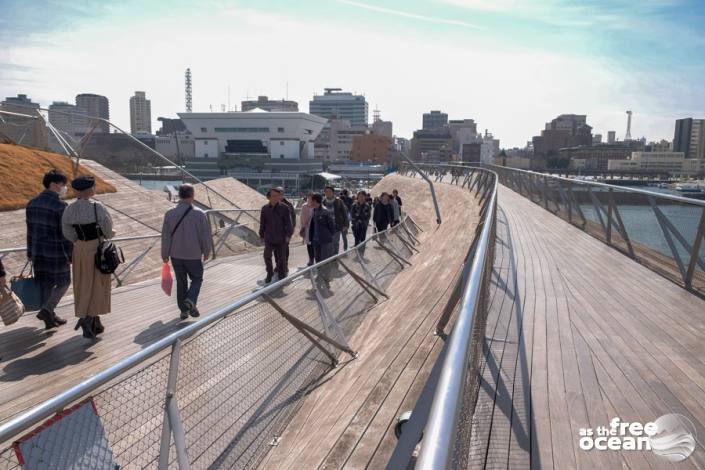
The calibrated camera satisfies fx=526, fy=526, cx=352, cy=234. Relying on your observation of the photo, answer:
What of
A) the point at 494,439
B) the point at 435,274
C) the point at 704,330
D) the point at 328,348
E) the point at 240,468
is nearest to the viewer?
the point at 494,439

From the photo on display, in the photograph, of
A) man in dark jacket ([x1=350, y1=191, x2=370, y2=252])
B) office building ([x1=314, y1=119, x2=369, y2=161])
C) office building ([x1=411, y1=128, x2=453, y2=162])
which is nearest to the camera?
man in dark jacket ([x1=350, y1=191, x2=370, y2=252])

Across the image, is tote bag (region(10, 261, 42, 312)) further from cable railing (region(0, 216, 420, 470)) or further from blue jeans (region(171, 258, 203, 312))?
cable railing (region(0, 216, 420, 470))

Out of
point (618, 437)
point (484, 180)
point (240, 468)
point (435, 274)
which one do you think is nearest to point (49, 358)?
point (240, 468)

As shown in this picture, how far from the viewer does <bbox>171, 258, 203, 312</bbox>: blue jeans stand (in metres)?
6.55

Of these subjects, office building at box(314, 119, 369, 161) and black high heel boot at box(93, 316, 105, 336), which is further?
office building at box(314, 119, 369, 161)

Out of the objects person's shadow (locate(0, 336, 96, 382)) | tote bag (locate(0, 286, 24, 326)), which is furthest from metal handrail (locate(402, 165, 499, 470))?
tote bag (locate(0, 286, 24, 326))

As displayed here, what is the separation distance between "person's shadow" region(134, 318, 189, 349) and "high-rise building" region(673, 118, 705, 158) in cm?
14119

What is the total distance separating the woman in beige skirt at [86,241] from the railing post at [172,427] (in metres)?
3.17

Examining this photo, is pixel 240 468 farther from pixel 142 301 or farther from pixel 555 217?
pixel 555 217

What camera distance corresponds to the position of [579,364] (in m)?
3.94

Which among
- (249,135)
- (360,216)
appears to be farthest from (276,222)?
(249,135)

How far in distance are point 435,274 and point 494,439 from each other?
6.15 meters

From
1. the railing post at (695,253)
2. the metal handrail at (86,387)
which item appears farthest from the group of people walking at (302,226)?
the railing post at (695,253)

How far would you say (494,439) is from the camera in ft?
9.25
